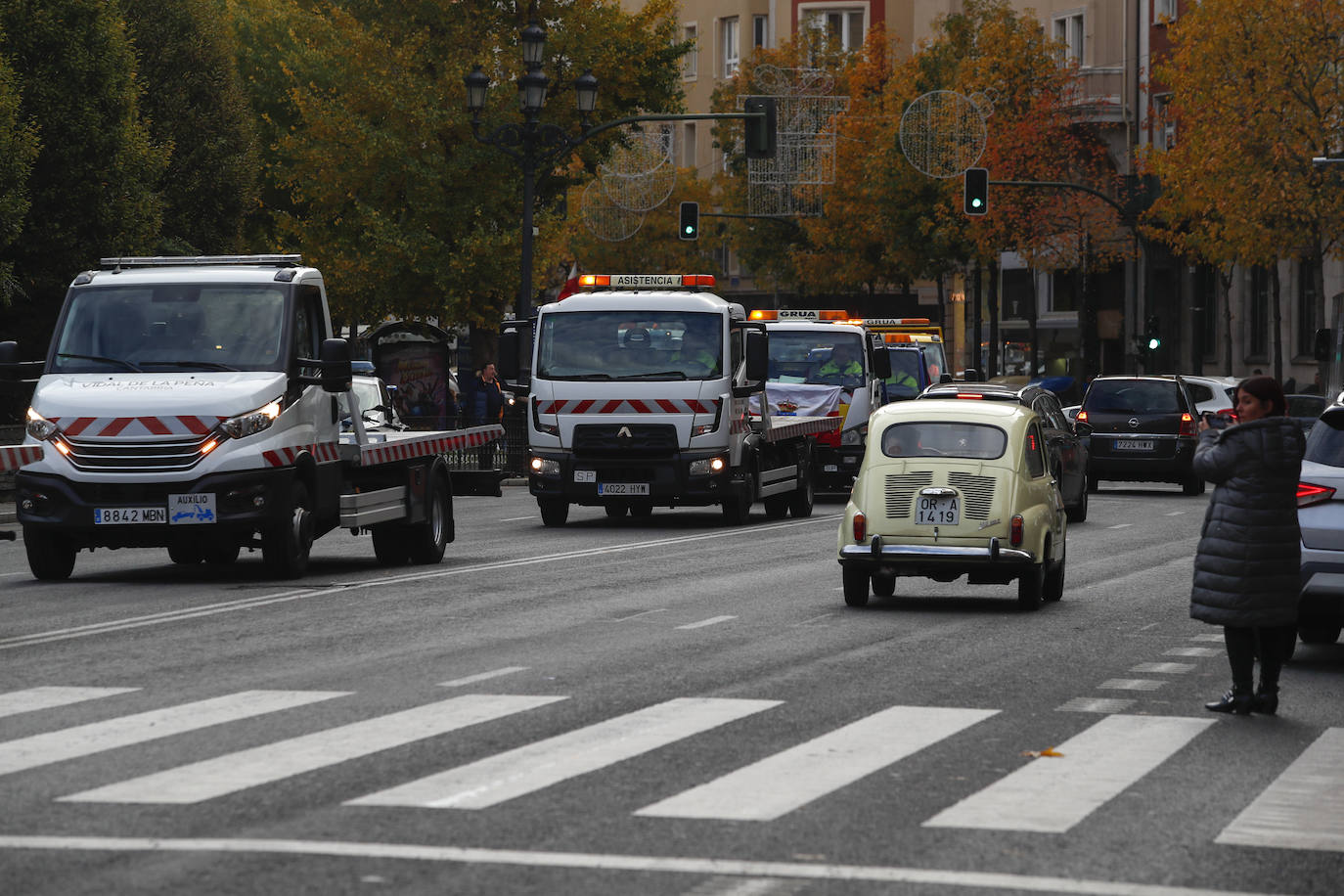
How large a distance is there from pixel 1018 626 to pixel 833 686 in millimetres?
3860

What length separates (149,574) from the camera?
19438 mm

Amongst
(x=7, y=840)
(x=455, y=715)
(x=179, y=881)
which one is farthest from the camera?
(x=455, y=715)

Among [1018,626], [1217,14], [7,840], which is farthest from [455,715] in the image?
[1217,14]

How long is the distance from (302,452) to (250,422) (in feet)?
2.21

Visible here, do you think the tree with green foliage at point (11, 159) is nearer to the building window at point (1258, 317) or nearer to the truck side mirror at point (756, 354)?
the truck side mirror at point (756, 354)

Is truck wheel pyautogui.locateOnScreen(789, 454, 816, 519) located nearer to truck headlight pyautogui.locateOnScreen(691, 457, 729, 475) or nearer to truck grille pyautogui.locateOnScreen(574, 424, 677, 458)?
truck headlight pyautogui.locateOnScreen(691, 457, 729, 475)

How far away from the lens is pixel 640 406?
26.1 meters

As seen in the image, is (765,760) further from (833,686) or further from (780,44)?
(780,44)

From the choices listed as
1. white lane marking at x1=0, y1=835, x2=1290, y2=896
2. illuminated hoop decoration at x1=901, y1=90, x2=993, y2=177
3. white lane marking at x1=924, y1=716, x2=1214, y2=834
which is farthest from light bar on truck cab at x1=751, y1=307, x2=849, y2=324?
white lane marking at x1=0, y1=835, x2=1290, y2=896

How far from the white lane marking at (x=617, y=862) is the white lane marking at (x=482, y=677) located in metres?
4.30

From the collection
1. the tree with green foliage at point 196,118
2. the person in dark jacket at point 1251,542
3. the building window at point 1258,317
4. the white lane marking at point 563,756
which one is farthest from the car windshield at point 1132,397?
the building window at point 1258,317

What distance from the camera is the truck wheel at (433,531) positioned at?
2059cm

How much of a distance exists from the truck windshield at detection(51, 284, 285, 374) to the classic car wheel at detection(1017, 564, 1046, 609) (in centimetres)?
588

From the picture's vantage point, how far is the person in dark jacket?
11.0 m
